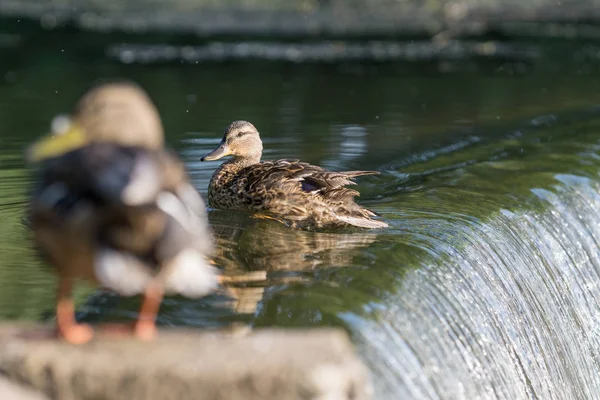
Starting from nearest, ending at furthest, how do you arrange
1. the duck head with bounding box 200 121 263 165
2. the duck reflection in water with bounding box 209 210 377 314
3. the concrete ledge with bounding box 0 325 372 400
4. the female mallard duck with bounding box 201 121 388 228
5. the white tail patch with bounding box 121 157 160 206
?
1. the white tail patch with bounding box 121 157 160 206
2. the concrete ledge with bounding box 0 325 372 400
3. the duck reflection in water with bounding box 209 210 377 314
4. the female mallard duck with bounding box 201 121 388 228
5. the duck head with bounding box 200 121 263 165

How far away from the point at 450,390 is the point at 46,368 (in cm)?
230

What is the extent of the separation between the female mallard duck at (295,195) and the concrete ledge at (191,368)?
3146 millimetres

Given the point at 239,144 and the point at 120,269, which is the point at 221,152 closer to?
the point at 239,144

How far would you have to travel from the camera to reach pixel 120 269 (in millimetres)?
3074

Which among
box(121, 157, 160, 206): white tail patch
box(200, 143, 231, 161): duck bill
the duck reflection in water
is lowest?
box(121, 157, 160, 206): white tail patch

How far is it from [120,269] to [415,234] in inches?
136

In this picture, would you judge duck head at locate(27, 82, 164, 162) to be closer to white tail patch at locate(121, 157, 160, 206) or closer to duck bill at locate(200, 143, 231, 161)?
white tail patch at locate(121, 157, 160, 206)

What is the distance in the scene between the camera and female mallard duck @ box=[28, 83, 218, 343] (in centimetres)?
304

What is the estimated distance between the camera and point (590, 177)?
8445 millimetres

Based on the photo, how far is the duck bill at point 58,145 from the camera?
3.36m

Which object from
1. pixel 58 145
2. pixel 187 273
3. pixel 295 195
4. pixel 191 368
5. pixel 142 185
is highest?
pixel 295 195

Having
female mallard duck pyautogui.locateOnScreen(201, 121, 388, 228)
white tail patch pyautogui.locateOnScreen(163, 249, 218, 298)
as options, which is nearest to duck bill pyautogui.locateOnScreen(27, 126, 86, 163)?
white tail patch pyautogui.locateOnScreen(163, 249, 218, 298)

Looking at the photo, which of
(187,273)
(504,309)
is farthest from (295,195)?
(187,273)

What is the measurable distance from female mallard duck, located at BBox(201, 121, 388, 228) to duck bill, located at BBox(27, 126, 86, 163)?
3.11 metres
